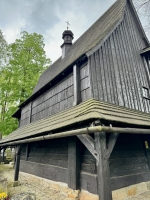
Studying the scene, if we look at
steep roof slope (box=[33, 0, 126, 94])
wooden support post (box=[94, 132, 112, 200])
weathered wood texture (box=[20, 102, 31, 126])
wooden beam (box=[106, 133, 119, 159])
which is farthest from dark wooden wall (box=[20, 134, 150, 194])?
weathered wood texture (box=[20, 102, 31, 126])

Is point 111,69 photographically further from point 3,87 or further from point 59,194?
point 3,87

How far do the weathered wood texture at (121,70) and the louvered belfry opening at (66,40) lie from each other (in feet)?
16.5

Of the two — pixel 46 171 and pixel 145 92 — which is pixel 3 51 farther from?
pixel 145 92

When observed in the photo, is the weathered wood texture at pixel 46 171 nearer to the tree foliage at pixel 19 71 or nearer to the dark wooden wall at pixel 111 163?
the dark wooden wall at pixel 111 163

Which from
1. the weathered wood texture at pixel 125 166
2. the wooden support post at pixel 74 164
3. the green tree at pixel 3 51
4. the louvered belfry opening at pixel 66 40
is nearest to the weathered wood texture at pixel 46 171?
the wooden support post at pixel 74 164

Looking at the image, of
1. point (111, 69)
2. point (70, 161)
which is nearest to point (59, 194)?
point (70, 161)

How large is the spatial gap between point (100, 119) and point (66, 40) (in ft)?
33.5

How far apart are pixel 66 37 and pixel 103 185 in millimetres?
11504

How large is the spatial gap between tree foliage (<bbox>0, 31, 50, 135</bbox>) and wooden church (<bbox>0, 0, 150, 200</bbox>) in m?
5.27

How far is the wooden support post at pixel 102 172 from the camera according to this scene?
2.58 metres

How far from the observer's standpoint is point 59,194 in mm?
4477

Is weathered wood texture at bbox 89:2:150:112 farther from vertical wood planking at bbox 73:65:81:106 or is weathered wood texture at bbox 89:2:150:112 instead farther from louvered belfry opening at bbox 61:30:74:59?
louvered belfry opening at bbox 61:30:74:59

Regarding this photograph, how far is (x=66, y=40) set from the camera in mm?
11414

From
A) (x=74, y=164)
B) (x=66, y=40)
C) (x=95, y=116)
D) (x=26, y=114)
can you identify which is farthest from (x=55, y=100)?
(x=66, y=40)
